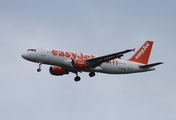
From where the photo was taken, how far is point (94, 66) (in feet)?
225

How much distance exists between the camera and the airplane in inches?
2562

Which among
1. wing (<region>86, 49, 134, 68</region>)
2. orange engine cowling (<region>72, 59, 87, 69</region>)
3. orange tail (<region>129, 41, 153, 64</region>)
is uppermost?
orange tail (<region>129, 41, 153, 64</region>)

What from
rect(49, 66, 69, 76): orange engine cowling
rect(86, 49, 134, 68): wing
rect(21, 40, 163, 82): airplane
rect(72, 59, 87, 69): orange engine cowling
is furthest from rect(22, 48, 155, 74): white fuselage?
rect(49, 66, 69, 76): orange engine cowling

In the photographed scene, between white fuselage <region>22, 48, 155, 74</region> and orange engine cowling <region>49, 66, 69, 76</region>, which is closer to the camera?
white fuselage <region>22, 48, 155, 74</region>

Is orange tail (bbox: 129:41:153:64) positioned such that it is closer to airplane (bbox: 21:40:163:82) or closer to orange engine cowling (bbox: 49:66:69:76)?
airplane (bbox: 21:40:163:82)

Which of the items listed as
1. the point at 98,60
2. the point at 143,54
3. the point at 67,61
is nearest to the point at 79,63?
the point at 67,61

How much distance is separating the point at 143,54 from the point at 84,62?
1601 cm

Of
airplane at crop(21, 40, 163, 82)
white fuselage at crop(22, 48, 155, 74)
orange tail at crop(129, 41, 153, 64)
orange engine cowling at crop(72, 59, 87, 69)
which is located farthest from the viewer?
orange tail at crop(129, 41, 153, 64)

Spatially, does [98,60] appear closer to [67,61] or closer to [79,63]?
[79,63]

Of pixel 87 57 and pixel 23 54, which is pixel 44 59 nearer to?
pixel 23 54

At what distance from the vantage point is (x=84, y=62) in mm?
66812

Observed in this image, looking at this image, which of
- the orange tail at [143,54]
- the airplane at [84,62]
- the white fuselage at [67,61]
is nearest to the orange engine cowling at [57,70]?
the airplane at [84,62]

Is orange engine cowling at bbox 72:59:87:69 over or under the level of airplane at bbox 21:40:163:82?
under

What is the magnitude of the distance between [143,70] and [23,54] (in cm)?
2159
